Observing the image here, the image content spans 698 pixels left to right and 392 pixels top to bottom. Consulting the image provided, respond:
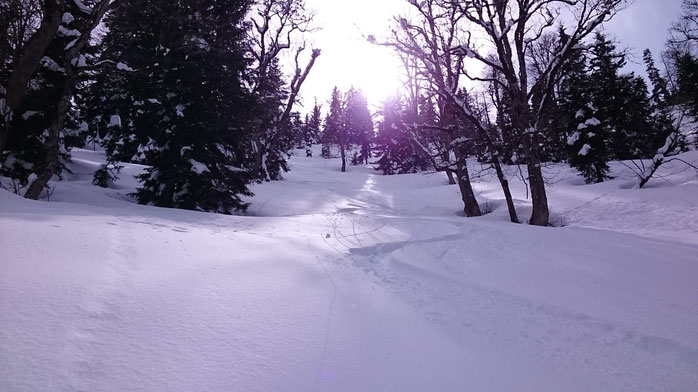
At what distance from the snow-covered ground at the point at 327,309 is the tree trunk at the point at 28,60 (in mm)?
3415

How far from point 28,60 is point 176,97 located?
3176mm

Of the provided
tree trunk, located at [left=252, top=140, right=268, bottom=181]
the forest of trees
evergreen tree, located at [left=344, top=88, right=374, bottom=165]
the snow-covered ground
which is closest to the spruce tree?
evergreen tree, located at [left=344, top=88, right=374, bottom=165]

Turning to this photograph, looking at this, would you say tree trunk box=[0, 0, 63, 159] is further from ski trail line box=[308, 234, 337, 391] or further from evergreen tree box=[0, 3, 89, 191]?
ski trail line box=[308, 234, 337, 391]

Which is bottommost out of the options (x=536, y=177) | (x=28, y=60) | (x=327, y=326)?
(x=327, y=326)

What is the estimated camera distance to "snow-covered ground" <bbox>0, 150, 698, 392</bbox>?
6.50ft

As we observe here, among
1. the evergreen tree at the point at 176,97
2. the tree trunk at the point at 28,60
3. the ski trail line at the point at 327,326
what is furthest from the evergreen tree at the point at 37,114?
the ski trail line at the point at 327,326

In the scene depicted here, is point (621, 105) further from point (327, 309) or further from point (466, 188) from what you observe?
point (327, 309)

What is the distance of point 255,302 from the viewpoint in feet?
9.80

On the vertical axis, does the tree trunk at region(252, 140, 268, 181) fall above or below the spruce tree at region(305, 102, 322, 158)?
below

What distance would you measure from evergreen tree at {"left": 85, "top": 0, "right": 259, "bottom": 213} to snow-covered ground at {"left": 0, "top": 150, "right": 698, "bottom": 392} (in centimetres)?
382

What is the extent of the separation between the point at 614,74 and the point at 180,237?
27.5 metres

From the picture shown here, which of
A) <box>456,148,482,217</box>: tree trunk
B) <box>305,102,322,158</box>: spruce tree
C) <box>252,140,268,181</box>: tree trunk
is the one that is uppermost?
<box>305,102,322,158</box>: spruce tree

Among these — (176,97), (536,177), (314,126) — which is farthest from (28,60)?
(314,126)

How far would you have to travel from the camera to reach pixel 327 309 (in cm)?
317
